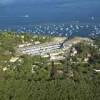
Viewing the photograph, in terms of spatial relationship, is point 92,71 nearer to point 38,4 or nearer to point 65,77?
point 65,77

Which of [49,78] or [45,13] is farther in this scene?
[45,13]

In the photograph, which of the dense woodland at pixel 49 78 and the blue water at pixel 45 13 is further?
the blue water at pixel 45 13

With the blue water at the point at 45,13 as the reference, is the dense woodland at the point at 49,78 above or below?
below

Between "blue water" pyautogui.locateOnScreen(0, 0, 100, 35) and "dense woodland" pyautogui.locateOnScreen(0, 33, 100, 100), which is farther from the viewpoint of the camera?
"blue water" pyautogui.locateOnScreen(0, 0, 100, 35)

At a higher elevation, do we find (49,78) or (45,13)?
(45,13)

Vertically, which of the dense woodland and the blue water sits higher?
the blue water

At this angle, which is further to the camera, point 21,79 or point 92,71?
point 92,71

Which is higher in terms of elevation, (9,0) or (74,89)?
(9,0)

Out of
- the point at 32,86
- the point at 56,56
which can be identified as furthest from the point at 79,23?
the point at 32,86
